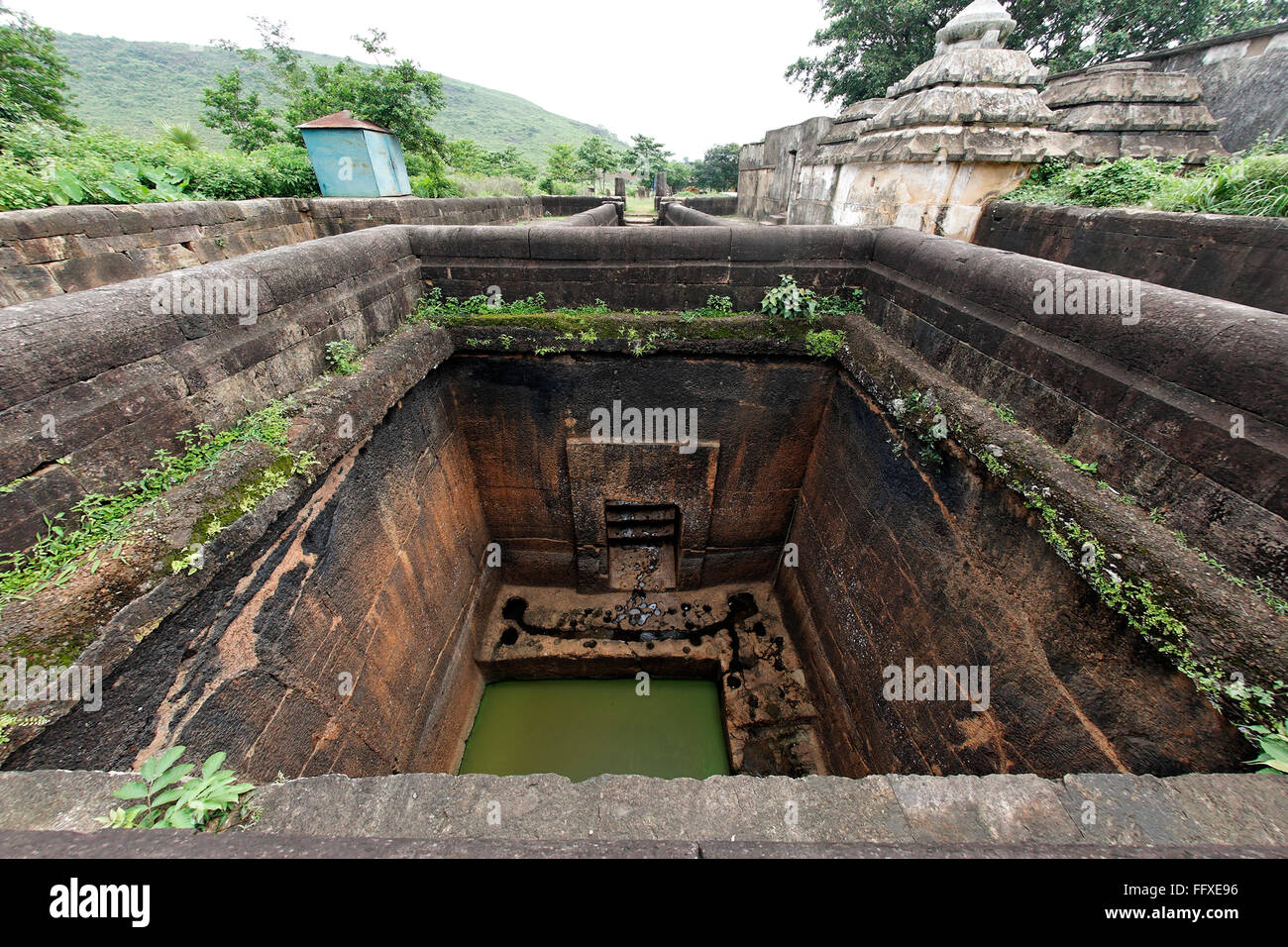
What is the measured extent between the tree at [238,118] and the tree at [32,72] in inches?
155

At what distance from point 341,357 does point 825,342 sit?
427 cm

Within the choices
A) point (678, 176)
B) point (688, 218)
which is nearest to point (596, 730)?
point (688, 218)

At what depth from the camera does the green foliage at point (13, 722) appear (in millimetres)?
1562

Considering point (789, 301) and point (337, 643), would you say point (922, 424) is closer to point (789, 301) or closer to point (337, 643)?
point (789, 301)

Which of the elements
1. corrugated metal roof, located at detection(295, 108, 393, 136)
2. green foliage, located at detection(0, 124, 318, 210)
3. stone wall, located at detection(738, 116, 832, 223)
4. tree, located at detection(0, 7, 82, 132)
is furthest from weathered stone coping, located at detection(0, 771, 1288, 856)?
tree, located at detection(0, 7, 82, 132)

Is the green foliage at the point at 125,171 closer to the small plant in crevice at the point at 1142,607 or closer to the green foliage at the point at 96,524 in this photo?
the green foliage at the point at 96,524

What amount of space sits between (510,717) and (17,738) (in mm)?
4707

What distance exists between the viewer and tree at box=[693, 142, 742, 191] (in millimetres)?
37281

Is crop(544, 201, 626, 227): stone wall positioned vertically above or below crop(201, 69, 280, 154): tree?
below

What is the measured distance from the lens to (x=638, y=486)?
575 centimetres

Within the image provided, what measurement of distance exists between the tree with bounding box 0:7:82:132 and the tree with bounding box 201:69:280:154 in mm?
3930

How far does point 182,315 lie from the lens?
8.22 feet

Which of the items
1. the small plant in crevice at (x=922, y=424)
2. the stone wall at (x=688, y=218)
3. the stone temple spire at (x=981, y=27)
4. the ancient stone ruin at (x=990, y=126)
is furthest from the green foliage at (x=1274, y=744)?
the stone wall at (x=688, y=218)

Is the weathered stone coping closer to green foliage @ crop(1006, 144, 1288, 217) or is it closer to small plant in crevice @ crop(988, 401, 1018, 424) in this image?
small plant in crevice @ crop(988, 401, 1018, 424)
